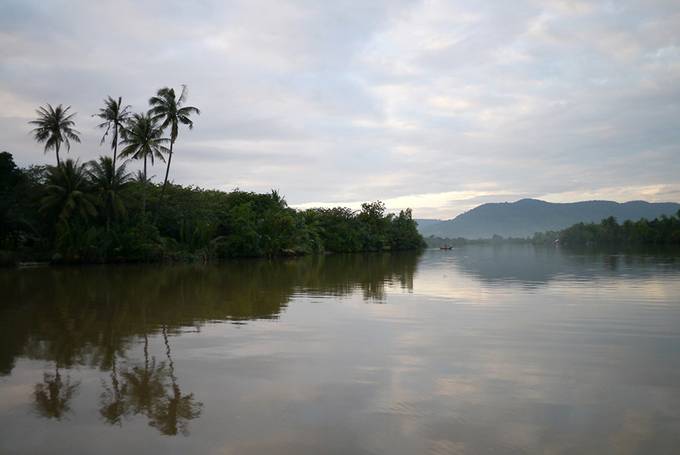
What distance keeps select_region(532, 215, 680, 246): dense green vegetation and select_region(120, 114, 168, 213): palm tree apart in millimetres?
84838

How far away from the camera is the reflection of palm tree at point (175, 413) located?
5059 millimetres

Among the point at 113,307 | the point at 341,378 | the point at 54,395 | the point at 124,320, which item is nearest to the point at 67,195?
the point at 113,307

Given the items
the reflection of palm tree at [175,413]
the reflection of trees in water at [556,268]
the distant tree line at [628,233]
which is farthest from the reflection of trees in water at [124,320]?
A: the distant tree line at [628,233]

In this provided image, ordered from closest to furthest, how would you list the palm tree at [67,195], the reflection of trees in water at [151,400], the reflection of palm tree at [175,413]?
the reflection of palm tree at [175,413] → the reflection of trees in water at [151,400] → the palm tree at [67,195]

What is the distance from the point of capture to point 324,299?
613 inches

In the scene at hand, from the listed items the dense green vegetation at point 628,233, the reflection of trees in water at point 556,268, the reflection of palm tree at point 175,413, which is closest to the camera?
the reflection of palm tree at point 175,413

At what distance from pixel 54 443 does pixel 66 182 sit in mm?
32861

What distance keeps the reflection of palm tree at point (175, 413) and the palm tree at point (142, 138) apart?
32.5 m

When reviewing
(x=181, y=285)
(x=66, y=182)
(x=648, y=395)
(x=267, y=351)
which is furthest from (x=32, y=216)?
(x=648, y=395)

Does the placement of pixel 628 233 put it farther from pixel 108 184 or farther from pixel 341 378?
pixel 341 378

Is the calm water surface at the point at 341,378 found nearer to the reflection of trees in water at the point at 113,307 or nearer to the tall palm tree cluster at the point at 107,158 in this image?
the reflection of trees in water at the point at 113,307

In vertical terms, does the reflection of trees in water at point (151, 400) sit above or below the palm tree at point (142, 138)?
below

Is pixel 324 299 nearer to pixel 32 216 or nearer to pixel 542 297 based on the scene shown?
pixel 542 297

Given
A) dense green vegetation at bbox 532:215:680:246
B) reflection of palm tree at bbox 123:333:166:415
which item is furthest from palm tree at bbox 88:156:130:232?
dense green vegetation at bbox 532:215:680:246
